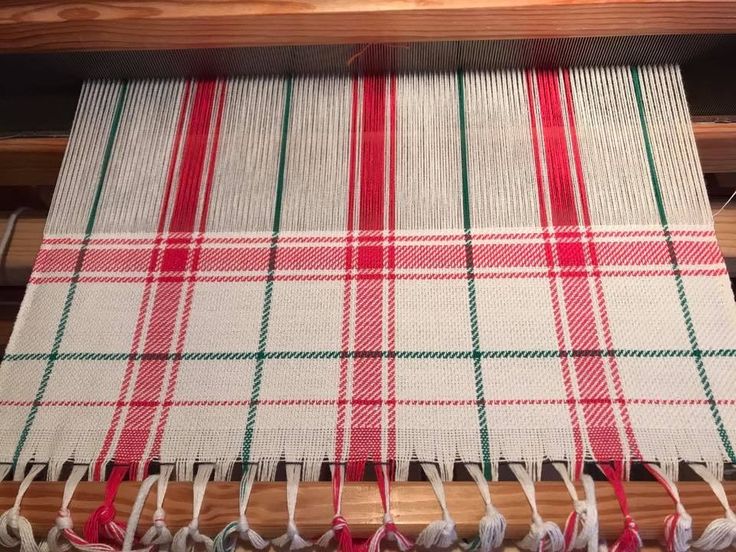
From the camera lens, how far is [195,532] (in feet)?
2.25

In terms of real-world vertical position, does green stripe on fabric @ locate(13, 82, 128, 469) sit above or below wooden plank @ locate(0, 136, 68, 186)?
below

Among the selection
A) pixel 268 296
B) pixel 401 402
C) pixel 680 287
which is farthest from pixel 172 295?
pixel 680 287

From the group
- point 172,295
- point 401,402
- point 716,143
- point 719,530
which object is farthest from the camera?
point 716,143

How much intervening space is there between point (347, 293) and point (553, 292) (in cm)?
27

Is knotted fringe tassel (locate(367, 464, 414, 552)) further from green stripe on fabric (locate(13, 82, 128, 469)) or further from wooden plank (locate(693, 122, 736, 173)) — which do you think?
wooden plank (locate(693, 122, 736, 173))

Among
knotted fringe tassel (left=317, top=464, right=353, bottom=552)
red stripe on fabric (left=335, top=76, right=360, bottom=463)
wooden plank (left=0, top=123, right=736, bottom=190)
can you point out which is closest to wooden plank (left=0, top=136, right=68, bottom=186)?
wooden plank (left=0, top=123, right=736, bottom=190)

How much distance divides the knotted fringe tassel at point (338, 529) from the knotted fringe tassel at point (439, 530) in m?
0.08

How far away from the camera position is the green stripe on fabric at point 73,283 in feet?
2.51

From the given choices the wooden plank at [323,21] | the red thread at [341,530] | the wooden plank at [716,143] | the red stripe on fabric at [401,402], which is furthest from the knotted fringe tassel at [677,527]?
the wooden plank at [323,21]

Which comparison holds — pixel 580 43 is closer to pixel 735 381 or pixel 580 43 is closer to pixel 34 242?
pixel 735 381

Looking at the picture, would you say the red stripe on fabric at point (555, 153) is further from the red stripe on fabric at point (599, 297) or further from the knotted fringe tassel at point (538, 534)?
the knotted fringe tassel at point (538, 534)

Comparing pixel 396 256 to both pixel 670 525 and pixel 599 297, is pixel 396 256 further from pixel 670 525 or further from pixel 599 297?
pixel 670 525

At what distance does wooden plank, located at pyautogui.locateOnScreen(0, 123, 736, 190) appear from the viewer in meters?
0.96

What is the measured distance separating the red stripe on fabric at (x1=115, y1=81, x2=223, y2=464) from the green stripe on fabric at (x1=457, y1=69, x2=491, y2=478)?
0.37 m
